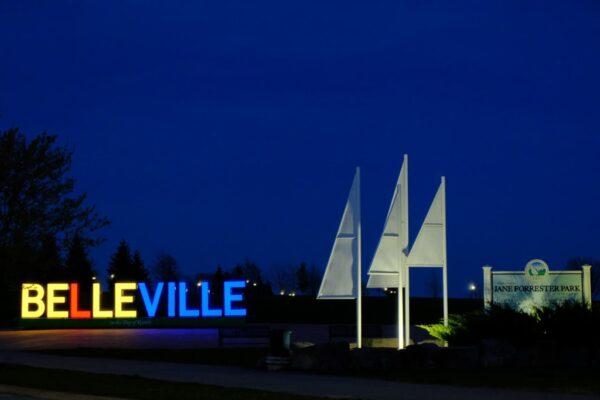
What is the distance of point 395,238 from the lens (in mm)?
27359

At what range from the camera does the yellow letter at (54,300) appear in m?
53.3

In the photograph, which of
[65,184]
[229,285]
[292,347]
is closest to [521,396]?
[292,347]

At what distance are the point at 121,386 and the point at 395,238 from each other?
10.2 metres

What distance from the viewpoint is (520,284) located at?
27.9 meters

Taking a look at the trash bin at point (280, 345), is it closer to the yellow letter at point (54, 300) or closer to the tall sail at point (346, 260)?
the tall sail at point (346, 260)

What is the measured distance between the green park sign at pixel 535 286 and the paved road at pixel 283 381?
799 cm

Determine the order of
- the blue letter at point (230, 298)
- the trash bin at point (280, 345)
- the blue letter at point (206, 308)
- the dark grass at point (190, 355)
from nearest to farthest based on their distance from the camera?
the trash bin at point (280, 345), the dark grass at point (190, 355), the blue letter at point (230, 298), the blue letter at point (206, 308)

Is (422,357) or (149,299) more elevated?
(149,299)

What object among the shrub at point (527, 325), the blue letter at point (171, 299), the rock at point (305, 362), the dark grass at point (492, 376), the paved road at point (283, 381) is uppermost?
the blue letter at point (171, 299)

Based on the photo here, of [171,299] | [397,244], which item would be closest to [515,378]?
[397,244]

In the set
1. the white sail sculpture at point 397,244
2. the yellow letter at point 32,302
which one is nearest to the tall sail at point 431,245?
the white sail sculpture at point 397,244

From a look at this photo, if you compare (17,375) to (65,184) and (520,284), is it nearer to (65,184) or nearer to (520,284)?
(65,184)

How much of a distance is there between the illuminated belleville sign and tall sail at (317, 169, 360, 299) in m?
26.5

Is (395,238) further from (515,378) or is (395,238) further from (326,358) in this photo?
(515,378)
